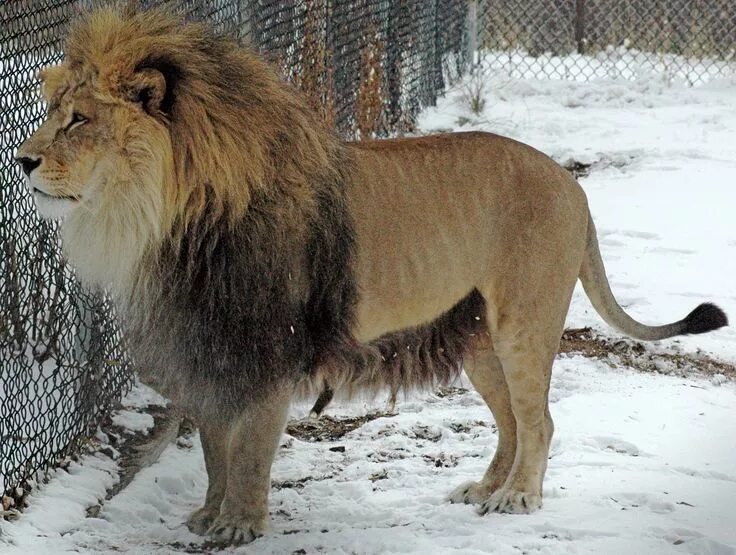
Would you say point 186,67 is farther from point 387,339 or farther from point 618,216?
point 618,216

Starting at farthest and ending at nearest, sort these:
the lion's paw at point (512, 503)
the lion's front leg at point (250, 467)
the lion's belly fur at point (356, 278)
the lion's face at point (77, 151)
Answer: the lion's paw at point (512, 503), the lion's front leg at point (250, 467), the lion's belly fur at point (356, 278), the lion's face at point (77, 151)

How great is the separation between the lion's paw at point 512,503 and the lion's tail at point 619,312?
71 cm

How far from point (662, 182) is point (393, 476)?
180 inches

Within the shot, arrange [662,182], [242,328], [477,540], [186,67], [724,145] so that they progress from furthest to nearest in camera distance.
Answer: [724,145]
[662,182]
[477,540]
[242,328]
[186,67]

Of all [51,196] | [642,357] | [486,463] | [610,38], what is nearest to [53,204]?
[51,196]

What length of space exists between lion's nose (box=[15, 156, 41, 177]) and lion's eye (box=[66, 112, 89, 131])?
12 cm

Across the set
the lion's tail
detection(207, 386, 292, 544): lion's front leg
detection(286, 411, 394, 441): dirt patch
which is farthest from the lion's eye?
detection(286, 411, 394, 441): dirt patch

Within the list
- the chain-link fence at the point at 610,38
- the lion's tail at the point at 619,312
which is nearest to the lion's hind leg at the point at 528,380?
the lion's tail at the point at 619,312

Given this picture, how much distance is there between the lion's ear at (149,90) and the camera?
9.77 feet

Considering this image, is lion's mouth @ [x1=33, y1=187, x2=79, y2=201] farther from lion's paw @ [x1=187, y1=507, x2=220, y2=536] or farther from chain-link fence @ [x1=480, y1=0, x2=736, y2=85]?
chain-link fence @ [x1=480, y1=0, x2=736, y2=85]

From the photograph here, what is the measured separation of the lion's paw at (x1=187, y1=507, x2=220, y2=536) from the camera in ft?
12.0

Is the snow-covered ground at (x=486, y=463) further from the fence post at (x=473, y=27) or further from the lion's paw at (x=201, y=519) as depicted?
the fence post at (x=473, y=27)

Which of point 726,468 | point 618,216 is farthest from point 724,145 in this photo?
point 726,468

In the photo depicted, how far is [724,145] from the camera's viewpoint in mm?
8945
